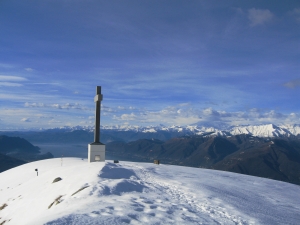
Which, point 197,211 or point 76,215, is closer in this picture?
point 76,215

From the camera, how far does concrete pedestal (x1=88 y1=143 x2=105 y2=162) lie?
29828 mm

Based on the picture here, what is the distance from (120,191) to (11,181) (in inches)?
683

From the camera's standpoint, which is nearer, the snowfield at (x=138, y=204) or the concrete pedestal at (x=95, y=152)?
the snowfield at (x=138, y=204)

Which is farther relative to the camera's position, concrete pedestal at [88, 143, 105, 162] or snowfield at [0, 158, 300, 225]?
concrete pedestal at [88, 143, 105, 162]

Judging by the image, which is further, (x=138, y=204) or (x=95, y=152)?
(x=95, y=152)

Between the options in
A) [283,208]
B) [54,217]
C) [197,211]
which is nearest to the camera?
[54,217]

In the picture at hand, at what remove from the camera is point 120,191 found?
1491cm

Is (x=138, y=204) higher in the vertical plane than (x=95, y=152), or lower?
lower

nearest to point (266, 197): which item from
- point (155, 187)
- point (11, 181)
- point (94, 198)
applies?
point (155, 187)

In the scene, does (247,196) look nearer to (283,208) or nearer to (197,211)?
(283,208)

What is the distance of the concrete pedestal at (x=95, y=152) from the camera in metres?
29.8

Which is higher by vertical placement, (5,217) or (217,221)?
(217,221)

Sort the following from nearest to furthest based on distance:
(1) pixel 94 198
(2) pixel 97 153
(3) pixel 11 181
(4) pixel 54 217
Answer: (4) pixel 54 217 < (1) pixel 94 198 < (3) pixel 11 181 < (2) pixel 97 153

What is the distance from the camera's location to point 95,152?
30031 mm
